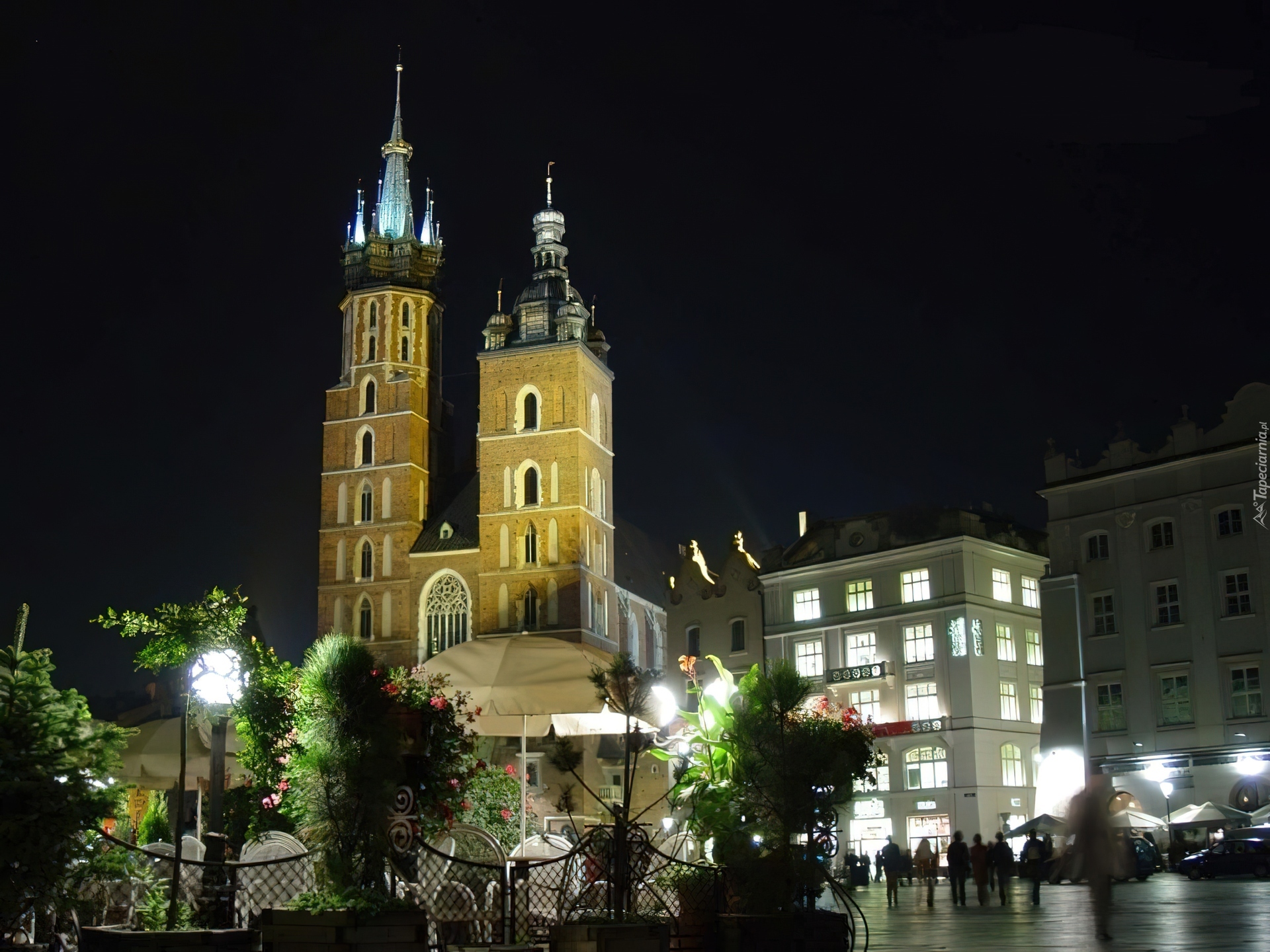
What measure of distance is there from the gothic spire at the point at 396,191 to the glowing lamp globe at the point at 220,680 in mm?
59250

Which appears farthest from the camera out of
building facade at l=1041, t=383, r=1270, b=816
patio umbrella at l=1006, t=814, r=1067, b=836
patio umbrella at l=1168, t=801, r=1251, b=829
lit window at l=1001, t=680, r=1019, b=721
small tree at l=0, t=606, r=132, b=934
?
lit window at l=1001, t=680, r=1019, b=721

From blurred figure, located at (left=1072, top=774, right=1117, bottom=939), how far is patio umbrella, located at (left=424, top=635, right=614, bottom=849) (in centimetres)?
868

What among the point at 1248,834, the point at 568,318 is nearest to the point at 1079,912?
the point at 1248,834

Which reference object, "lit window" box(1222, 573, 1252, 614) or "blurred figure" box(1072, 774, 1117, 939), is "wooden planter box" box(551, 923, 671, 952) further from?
"lit window" box(1222, 573, 1252, 614)

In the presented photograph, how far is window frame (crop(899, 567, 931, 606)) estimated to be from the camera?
47469mm

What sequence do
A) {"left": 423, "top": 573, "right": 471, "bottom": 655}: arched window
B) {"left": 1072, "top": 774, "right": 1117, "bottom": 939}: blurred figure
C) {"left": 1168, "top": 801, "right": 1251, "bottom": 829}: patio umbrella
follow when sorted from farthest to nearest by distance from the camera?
{"left": 423, "top": 573, "right": 471, "bottom": 655}: arched window → {"left": 1168, "top": 801, "right": 1251, "bottom": 829}: patio umbrella → {"left": 1072, "top": 774, "right": 1117, "bottom": 939}: blurred figure

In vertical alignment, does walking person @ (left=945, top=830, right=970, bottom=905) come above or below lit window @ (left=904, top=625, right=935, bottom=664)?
below

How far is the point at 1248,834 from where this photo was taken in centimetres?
3116

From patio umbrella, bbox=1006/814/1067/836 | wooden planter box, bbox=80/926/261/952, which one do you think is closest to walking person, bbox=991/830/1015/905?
patio umbrella, bbox=1006/814/1067/836

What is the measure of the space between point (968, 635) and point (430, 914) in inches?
1378

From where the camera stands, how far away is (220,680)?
15.9 metres

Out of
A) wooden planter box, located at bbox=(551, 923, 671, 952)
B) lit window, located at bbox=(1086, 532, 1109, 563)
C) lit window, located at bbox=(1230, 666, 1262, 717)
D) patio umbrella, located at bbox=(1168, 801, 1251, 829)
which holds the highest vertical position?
lit window, located at bbox=(1086, 532, 1109, 563)

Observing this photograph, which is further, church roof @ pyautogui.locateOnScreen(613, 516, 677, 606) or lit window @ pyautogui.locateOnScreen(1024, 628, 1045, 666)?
church roof @ pyautogui.locateOnScreen(613, 516, 677, 606)

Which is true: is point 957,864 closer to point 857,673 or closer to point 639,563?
point 857,673
